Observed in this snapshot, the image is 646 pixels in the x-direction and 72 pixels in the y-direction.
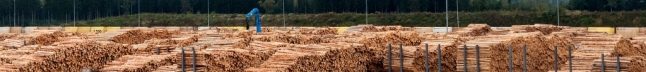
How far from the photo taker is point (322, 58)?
18734mm

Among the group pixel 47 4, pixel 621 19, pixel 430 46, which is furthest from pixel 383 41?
pixel 47 4

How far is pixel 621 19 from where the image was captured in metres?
48.3

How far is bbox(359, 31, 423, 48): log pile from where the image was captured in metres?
21.2

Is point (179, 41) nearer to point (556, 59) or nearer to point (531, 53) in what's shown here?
point (531, 53)

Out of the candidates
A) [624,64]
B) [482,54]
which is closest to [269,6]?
[482,54]

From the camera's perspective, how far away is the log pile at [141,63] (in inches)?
733

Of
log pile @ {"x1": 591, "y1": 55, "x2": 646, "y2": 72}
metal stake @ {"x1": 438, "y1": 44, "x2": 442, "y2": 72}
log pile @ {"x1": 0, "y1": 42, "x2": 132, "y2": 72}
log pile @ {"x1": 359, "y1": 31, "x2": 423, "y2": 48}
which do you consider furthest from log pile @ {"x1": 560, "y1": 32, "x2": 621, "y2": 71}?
log pile @ {"x1": 0, "y1": 42, "x2": 132, "y2": 72}

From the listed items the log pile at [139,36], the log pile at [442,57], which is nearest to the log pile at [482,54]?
the log pile at [442,57]

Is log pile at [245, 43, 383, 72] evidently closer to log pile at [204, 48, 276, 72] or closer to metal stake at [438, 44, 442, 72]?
log pile at [204, 48, 276, 72]

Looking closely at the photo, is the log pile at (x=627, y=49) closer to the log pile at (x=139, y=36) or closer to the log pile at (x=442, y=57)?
the log pile at (x=442, y=57)

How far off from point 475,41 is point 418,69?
1.06m

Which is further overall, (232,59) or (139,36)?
(139,36)

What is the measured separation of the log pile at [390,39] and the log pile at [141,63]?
3288 mm

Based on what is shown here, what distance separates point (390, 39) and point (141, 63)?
4959mm
